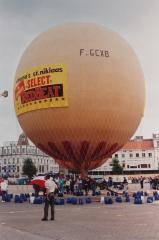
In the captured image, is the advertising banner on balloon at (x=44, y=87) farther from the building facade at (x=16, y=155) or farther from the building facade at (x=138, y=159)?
the building facade at (x=16, y=155)

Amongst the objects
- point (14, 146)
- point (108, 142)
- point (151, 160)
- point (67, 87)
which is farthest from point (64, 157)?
point (14, 146)

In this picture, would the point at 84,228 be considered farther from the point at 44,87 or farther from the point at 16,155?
the point at 16,155

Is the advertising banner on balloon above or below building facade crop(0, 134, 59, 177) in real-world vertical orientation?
below

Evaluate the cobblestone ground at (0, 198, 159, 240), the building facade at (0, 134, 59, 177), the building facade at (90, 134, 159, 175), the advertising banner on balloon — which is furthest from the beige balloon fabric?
the building facade at (0, 134, 59, 177)

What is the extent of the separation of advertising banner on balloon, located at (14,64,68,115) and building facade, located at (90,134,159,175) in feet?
385

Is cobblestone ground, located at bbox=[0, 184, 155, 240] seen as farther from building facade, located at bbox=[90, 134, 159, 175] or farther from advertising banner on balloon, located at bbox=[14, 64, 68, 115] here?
building facade, located at bbox=[90, 134, 159, 175]

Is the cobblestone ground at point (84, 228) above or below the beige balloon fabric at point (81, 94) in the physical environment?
below

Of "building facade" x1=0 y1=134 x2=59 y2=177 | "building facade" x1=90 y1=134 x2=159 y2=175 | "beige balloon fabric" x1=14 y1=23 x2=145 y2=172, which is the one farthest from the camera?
"building facade" x1=0 y1=134 x2=59 y2=177

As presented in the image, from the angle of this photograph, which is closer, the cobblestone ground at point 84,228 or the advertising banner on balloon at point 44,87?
the cobblestone ground at point 84,228

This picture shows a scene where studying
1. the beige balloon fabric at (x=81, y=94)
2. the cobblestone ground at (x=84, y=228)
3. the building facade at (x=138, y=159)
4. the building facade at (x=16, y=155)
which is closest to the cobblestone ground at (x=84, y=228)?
the cobblestone ground at (x=84, y=228)

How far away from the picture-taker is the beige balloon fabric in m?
32.0

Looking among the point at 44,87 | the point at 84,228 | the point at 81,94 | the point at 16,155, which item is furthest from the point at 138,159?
the point at 84,228

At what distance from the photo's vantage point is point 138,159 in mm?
153875

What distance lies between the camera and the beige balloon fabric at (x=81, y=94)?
3203cm
